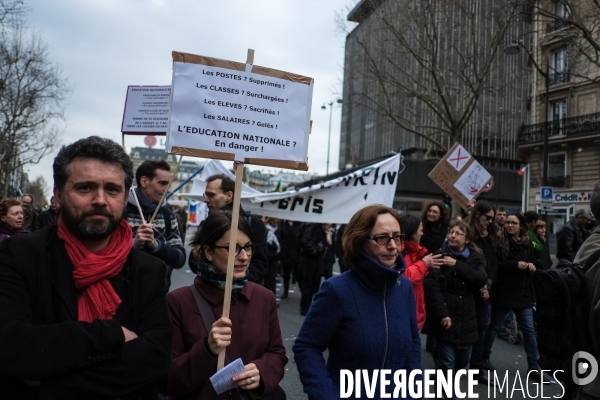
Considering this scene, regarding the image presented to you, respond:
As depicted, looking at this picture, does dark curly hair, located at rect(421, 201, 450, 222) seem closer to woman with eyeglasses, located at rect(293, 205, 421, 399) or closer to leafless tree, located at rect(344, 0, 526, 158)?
woman with eyeglasses, located at rect(293, 205, 421, 399)

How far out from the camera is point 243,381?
7.64ft

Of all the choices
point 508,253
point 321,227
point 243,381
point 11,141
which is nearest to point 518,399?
point 508,253

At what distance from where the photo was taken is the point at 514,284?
6.05 meters

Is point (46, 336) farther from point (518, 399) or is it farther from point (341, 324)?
point (518, 399)

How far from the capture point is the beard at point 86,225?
185cm

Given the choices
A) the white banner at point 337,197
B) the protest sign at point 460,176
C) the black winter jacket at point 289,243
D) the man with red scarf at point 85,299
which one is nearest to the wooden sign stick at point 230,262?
the man with red scarf at point 85,299

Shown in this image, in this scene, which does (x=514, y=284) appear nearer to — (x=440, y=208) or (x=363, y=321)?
(x=440, y=208)

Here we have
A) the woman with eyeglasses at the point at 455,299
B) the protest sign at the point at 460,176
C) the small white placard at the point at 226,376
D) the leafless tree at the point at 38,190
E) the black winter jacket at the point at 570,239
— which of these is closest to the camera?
the small white placard at the point at 226,376

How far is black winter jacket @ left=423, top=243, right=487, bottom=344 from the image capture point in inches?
187

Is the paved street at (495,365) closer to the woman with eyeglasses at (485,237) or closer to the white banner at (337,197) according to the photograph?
the woman with eyeglasses at (485,237)

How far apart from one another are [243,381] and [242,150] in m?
1.14

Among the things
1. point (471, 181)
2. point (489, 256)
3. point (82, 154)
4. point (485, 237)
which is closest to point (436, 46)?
point (471, 181)

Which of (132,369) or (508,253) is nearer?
(132,369)

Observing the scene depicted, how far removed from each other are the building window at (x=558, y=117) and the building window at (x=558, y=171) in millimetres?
1497
